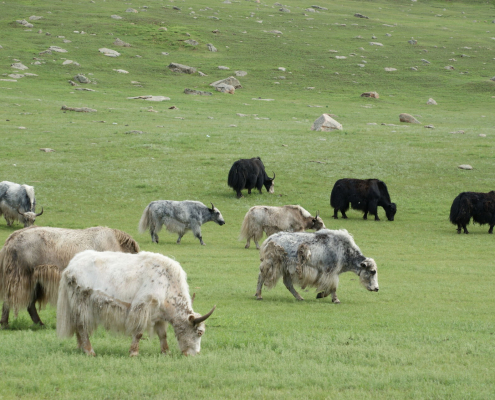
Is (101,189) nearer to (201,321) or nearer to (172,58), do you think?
(201,321)

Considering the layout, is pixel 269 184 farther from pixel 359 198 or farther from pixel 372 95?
pixel 372 95

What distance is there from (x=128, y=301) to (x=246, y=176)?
52.5 ft

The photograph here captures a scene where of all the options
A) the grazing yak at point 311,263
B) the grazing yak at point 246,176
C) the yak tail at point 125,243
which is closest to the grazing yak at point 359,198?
the grazing yak at point 246,176

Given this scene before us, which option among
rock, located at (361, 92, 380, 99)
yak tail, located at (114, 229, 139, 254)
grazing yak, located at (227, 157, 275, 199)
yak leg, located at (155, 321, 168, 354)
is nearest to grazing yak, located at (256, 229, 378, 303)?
yak tail, located at (114, 229, 139, 254)

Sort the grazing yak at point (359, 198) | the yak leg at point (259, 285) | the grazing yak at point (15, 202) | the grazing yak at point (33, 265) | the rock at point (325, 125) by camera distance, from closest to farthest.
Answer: the grazing yak at point (33, 265), the yak leg at point (259, 285), the grazing yak at point (15, 202), the grazing yak at point (359, 198), the rock at point (325, 125)

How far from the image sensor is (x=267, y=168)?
2627 centimetres

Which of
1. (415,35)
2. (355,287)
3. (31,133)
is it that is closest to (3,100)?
(31,133)

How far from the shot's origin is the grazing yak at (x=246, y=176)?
22625 mm

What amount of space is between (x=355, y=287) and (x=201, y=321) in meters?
6.47

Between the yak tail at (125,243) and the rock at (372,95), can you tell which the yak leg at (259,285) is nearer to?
the yak tail at (125,243)

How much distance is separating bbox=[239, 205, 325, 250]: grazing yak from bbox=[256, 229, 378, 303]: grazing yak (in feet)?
15.6

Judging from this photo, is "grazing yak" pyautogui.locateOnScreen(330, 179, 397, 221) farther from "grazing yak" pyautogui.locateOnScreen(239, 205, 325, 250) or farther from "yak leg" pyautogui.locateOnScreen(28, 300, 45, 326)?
"yak leg" pyautogui.locateOnScreen(28, 300, 45, 326)

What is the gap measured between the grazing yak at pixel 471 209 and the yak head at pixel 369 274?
936cm

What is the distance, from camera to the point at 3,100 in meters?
37.4
